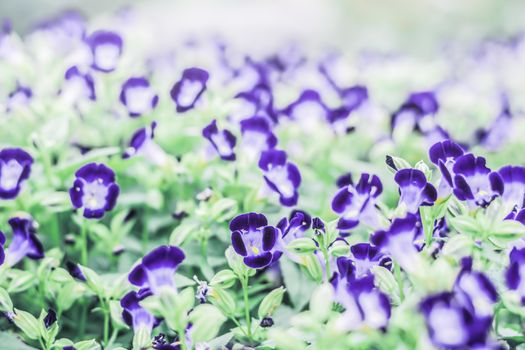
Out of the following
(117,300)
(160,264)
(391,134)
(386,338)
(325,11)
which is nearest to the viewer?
(386,338)

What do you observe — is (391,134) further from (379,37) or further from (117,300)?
(379,37)

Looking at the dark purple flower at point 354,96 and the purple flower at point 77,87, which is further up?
the dark purple flower at point 354,96

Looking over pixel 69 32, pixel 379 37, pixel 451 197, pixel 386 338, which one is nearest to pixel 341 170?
pixel 451 197

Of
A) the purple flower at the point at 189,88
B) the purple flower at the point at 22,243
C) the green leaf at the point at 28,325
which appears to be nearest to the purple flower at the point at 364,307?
the green leaf at the point at 28,325

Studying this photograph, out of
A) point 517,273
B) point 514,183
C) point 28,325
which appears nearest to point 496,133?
point 514,183

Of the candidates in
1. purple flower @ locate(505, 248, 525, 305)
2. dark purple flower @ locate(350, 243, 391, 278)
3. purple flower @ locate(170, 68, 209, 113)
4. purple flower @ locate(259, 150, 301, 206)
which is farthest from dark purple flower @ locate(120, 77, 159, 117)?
purple flower @ locate(505, 248, 525, 305)

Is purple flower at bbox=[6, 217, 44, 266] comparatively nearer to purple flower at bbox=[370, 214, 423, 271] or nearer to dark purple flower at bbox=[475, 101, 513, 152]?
purple flower at bbox=[370, 214, 423, 271]

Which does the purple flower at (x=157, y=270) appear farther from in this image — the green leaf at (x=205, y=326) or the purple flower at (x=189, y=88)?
the purple flower at (x=189, y=88)
